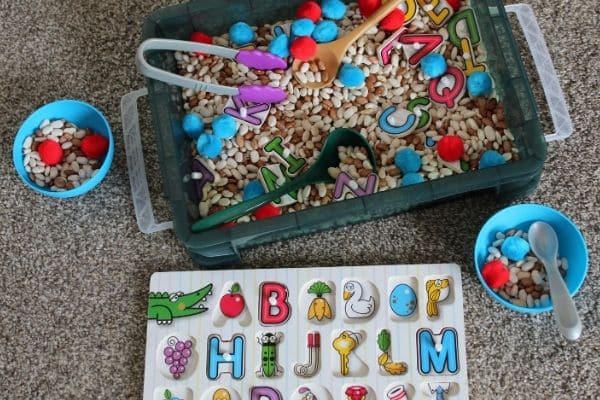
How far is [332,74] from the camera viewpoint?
0.84 meters

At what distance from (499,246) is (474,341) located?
0.11m

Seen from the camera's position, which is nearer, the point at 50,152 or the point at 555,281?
the point at 555,281

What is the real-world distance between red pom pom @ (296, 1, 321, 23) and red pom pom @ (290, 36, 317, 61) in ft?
0.10

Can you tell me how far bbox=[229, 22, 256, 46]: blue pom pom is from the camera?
853mm

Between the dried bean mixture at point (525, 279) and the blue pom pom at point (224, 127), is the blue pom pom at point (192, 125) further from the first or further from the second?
Answer: the dried bean mixture at point (525, 279)

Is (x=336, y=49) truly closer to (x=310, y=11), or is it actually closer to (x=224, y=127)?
(x=310, y=11)

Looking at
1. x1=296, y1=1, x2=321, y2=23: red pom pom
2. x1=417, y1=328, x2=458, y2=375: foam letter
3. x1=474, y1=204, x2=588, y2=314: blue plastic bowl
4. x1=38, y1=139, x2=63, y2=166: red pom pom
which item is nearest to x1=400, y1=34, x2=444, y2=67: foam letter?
x1=296, y1=1, x2=321, y2=23: red pom pom

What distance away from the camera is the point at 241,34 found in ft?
2.80

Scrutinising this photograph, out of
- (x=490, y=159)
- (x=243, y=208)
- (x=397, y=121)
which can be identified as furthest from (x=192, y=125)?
(x=490, y=159)

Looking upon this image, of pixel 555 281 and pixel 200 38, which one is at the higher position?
pixel 200 38

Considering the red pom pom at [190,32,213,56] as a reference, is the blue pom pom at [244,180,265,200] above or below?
below

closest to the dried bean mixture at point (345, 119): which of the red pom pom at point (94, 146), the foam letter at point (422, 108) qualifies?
the foam letter at point (422, 108)

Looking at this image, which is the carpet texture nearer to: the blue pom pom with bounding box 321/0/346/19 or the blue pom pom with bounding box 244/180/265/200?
the blue pom pom with bounding box 244/180/265/200

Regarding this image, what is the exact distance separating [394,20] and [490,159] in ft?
0.68
